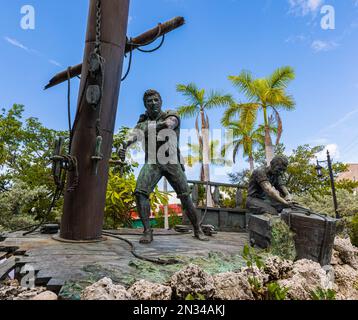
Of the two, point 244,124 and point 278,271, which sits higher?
point 244,124

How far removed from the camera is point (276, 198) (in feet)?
15.2

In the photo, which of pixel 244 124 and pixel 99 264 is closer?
pixel 99 264

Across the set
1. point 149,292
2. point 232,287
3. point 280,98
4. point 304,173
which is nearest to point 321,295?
point 232,287

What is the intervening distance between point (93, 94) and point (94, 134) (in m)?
0.58

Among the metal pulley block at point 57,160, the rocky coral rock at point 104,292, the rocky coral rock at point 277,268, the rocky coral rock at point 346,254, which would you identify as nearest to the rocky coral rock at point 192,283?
the rocky coral rock at point 104,292

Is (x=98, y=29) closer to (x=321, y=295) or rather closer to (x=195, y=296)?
(x=195, y=296)

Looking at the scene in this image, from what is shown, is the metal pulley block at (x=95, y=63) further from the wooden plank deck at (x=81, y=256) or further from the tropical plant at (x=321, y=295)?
the tropical plant at (x=321, y=295)

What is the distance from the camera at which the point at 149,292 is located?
2.00 metres

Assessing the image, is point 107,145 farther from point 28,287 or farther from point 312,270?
point 312,270

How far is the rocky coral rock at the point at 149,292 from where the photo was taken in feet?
6.52

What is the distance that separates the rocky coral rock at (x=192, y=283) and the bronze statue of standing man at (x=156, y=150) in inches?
75.5
